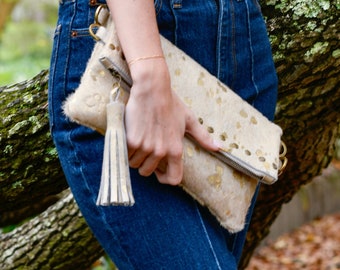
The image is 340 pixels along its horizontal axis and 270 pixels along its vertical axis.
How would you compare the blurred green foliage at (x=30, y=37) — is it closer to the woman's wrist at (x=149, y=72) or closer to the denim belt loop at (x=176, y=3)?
the denim belt loop at (x=176, y=3)

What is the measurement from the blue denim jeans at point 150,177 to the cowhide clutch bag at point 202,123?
5cm

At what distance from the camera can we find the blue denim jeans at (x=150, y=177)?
140cm

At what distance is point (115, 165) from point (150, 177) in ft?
0.57

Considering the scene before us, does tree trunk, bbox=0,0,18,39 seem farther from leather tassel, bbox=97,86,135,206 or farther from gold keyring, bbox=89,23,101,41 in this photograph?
leather tassel, bbox=97,86,135,206

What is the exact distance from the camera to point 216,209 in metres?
1.47

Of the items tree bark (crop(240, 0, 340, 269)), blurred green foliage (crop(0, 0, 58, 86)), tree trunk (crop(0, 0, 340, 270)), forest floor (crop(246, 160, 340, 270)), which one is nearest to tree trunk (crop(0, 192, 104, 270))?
tree trunk (crop(0, 0, 340, 270))

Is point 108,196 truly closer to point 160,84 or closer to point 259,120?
point 160,84

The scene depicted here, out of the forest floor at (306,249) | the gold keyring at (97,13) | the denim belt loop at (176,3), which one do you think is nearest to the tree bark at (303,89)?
the denim belt loop at (176,3)

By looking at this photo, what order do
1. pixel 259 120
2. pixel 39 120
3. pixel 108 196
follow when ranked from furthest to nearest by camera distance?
1. pixel 39 120
2. pixel 259 120
3. pixel 108 196

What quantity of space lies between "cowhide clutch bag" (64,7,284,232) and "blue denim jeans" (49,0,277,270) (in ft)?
A: 0.15

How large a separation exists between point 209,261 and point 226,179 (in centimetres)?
18

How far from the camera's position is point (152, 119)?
49.8 inches

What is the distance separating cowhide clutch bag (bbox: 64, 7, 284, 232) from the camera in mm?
1255

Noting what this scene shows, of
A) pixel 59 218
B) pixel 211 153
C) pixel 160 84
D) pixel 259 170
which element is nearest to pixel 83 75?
pixel 160 84
